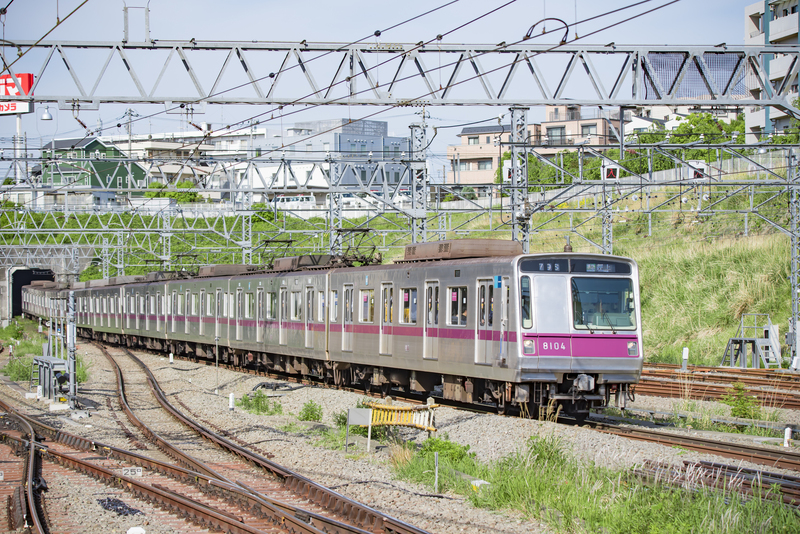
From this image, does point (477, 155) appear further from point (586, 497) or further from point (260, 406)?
point (586, 497)

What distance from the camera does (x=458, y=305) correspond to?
46.4 feet

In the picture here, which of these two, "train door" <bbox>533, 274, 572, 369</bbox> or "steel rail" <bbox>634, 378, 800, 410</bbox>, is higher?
"train door" <bbox>533, 274, 572, 369</bbox>

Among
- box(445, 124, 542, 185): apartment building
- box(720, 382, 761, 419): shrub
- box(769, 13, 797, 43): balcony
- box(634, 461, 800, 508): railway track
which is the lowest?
box(720, 382, 761, 419): shrub

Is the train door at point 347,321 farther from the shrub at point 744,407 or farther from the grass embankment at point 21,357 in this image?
the shrub at point 744,407

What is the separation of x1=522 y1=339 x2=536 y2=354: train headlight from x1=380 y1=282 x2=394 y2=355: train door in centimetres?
428

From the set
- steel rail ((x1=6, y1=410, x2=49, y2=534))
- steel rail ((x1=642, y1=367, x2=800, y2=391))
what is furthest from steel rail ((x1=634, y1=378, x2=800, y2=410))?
steel rail ((x1=6, y1=410, x2=49, y2=534))

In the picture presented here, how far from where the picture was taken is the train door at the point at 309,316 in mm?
19844

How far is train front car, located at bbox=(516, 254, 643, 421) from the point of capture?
12.6 m

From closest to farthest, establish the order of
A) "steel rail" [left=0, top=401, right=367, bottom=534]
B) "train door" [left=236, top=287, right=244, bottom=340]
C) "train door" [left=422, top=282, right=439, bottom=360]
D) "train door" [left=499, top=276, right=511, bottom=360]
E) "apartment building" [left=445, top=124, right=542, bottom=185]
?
1. "steel rail" [left=0, top=401, right=367, bottom=534]
2. "train door" [left=499, top=276, right=511, bottom=360]
3. "train door" [left=422, top=282, right=439, bottom=360]
4. "train door" [left=236, top=287, right=244, bottom=340]
5. "apartment building" [left=445, top=124, right=542, bottom=185]

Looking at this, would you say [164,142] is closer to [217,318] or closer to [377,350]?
[217,318]

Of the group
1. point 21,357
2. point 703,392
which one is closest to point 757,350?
point 703,392

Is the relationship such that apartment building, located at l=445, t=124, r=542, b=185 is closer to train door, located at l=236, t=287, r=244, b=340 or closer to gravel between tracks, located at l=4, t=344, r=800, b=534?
train door, located at l=236, t=287, r=244, b=340

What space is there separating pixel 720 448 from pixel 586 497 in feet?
11.5

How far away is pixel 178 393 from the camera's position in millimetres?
19359
